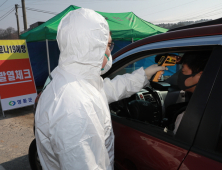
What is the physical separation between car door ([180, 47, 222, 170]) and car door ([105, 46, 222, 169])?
25mm

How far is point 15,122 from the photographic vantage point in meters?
4.50

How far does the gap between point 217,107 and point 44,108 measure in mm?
889

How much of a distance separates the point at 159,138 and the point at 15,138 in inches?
134

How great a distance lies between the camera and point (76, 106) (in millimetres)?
891

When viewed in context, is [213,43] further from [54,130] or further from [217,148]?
[54,130]

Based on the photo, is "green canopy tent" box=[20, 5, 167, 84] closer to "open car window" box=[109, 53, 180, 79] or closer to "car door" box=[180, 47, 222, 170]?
"open car window" box=[109, 53, 180, 79]

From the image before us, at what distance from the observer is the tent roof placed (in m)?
5.73

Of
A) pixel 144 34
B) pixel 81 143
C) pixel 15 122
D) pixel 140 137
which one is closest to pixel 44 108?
pixel 81 143

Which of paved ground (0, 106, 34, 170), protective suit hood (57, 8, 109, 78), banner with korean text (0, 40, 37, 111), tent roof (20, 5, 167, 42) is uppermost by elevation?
tent roof (20, 5, 167, 42)

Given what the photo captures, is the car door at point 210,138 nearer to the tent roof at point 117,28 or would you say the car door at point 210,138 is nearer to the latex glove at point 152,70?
the latex glove at point 152,70

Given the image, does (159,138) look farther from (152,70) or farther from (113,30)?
(113,30)

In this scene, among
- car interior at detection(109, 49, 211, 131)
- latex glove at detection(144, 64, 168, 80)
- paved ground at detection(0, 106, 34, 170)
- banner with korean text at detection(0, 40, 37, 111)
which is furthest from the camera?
banner with korean text at detection(0, 40, 37, 111)

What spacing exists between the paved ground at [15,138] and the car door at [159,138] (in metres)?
1.99

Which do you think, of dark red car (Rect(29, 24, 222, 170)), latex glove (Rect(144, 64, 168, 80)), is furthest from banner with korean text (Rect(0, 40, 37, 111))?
latex glove (Rect(144, 64, 168, 80))
